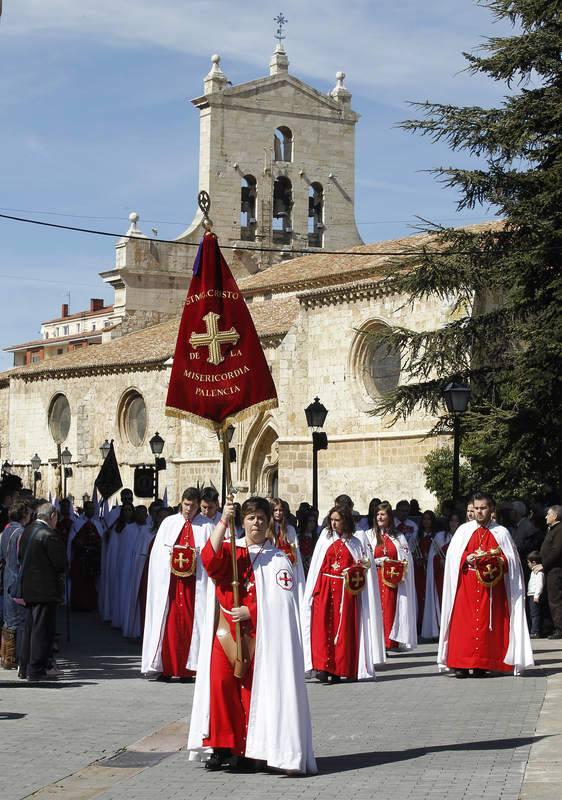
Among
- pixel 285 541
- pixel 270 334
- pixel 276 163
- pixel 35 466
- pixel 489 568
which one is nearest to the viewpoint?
pixel 285 541

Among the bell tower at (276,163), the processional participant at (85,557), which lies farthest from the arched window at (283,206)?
the processional participant at (85,557)

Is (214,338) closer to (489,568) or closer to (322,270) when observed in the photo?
(489,568)

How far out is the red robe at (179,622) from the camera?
1345cm

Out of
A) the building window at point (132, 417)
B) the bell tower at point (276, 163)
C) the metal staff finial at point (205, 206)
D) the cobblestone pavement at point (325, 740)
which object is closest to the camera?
the cobblestone pavement at point (325, 740)

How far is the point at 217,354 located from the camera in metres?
9.62

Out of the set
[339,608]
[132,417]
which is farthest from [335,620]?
[132,417]

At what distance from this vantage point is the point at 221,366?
31.5 ft

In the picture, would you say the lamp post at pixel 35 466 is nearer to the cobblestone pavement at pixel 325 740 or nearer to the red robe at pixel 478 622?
the cobblestone pavement at pixel 325 740

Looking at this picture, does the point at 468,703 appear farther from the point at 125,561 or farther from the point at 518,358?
the point at 518,358

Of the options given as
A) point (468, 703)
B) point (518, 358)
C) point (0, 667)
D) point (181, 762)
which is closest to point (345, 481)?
point (518, 358)

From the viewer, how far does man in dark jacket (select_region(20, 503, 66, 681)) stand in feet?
42.7

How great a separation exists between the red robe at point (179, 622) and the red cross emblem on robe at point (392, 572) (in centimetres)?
328

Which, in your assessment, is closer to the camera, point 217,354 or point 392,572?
point 217,354

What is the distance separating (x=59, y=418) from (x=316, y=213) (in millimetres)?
14534
